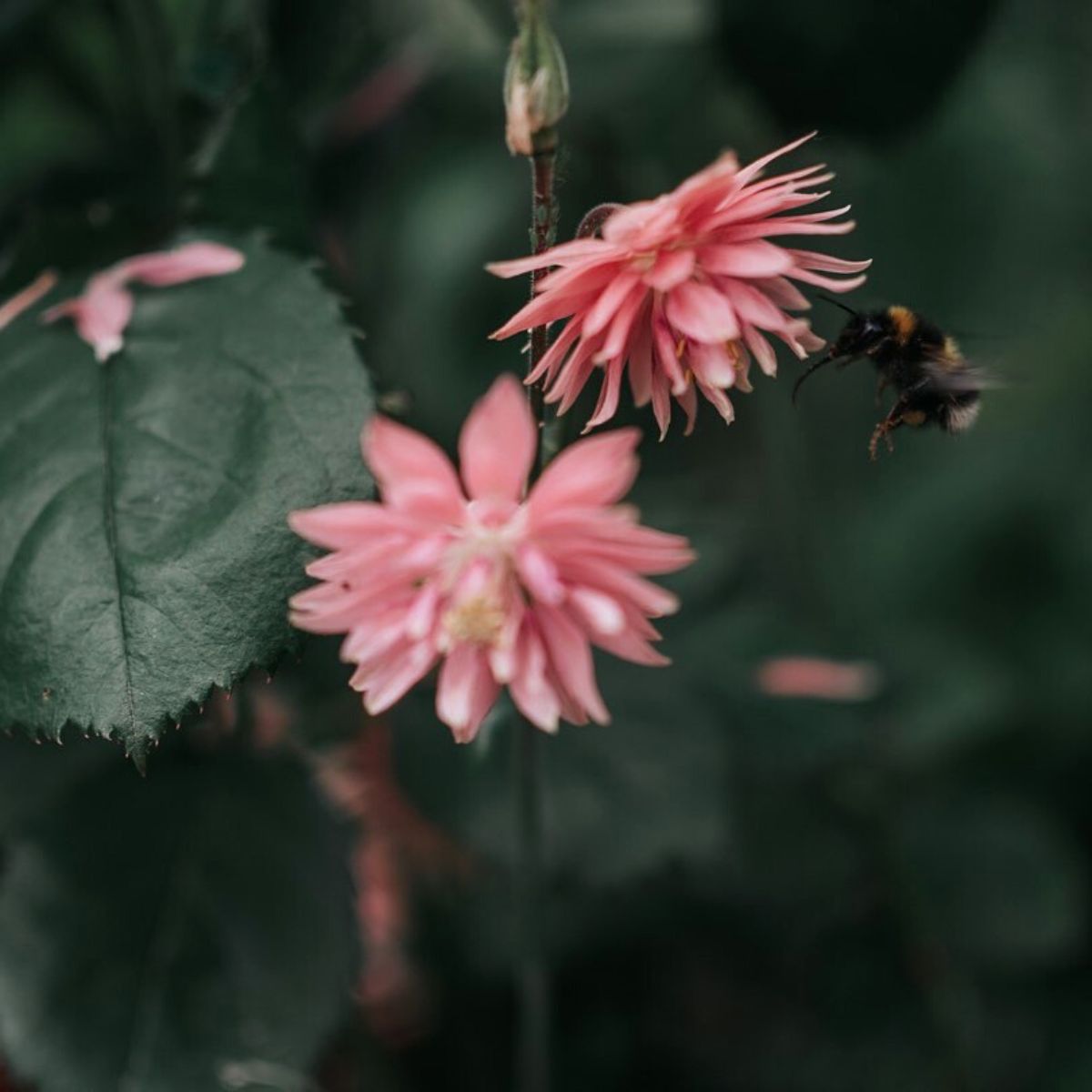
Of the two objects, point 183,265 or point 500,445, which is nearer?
point 500,445

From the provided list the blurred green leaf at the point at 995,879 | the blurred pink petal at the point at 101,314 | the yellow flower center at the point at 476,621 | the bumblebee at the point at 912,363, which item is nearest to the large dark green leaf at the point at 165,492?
the blurred pink petal at the point at 101,314

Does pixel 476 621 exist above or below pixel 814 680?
below

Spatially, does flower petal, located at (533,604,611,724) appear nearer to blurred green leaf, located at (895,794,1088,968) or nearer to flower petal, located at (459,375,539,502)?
flower petal, located at (459,375,539,502)

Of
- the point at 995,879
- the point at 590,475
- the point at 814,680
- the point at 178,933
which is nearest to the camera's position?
the point at 590,475

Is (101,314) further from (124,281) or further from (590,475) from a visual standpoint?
(590,475)

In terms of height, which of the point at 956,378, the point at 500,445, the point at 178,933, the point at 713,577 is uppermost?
the point at 713,577

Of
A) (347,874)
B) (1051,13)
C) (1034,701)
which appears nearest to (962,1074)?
(1034,701)

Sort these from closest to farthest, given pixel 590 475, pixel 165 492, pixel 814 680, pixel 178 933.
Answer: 1. pixel 590 475
2. pixel 165 492
3. pixel 178 933
4. pixel 814 680

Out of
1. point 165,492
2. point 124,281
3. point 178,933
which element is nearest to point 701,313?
point 165,492
